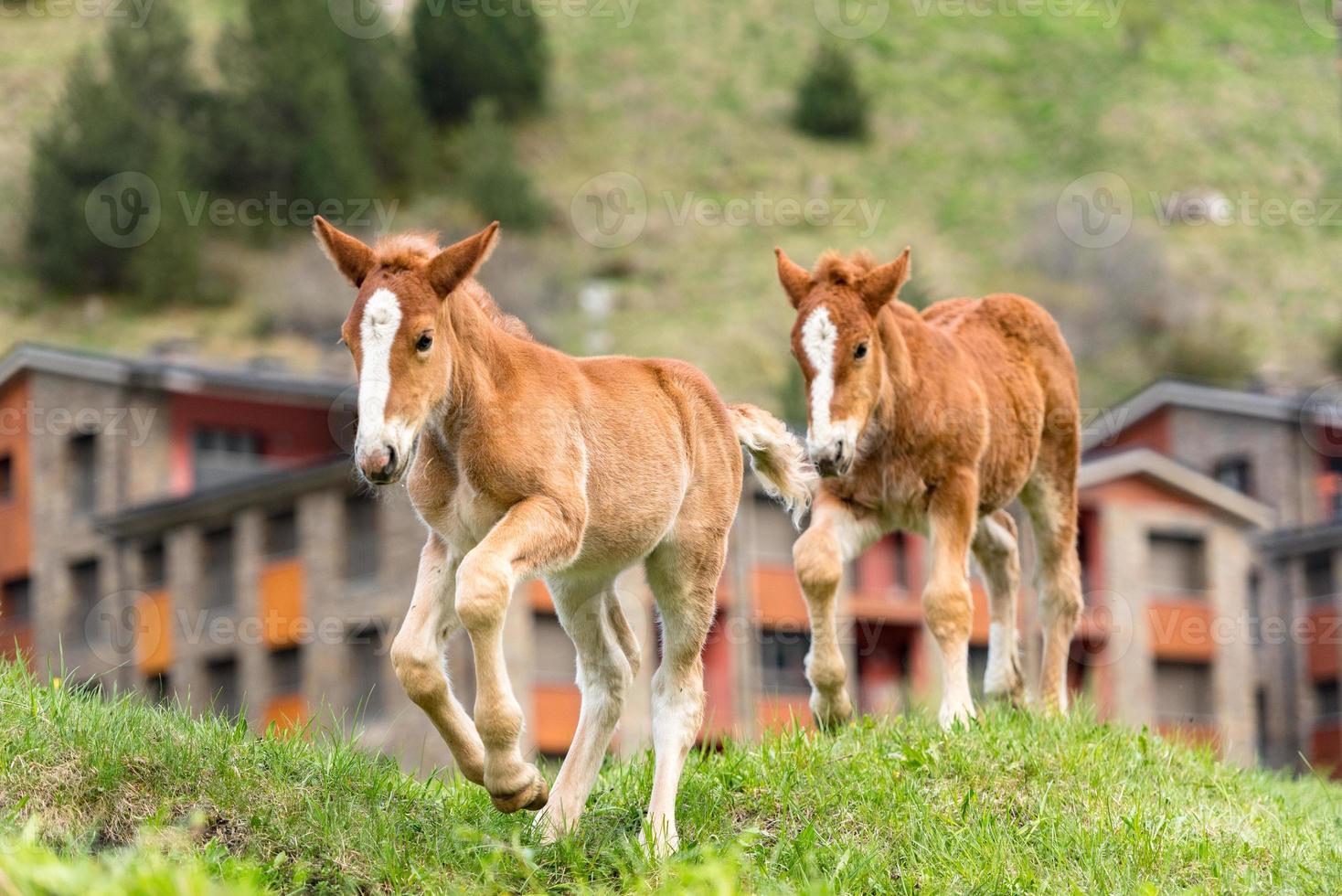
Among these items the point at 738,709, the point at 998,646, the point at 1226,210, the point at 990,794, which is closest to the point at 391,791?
the point at 990,794

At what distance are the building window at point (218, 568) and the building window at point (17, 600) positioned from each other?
29.7 feet

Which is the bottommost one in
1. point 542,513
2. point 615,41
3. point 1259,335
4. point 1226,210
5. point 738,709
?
point 738,709

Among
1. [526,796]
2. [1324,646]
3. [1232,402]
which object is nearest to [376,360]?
[526,796]

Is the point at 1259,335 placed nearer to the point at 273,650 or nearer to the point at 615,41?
the point at 615,41

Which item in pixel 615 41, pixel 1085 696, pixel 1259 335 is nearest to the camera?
pixel 1085 696

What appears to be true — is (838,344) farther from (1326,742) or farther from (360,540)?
(1326,742)

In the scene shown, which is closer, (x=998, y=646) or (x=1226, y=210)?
(x=998, y=646)

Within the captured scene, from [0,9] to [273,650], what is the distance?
85.1 metres

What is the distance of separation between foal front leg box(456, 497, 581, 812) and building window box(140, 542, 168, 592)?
157 feet

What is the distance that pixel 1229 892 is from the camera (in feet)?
26.7

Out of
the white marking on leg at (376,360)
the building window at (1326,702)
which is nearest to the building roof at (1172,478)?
the building window at (1326,702)

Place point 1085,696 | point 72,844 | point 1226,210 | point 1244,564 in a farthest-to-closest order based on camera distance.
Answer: point 1226,210
point 1244,564
point 1085,696
point 72,844

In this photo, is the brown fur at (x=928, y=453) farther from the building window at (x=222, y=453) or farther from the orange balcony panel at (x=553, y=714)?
the building window at (x=222, y=453)

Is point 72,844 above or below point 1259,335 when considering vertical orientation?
below
